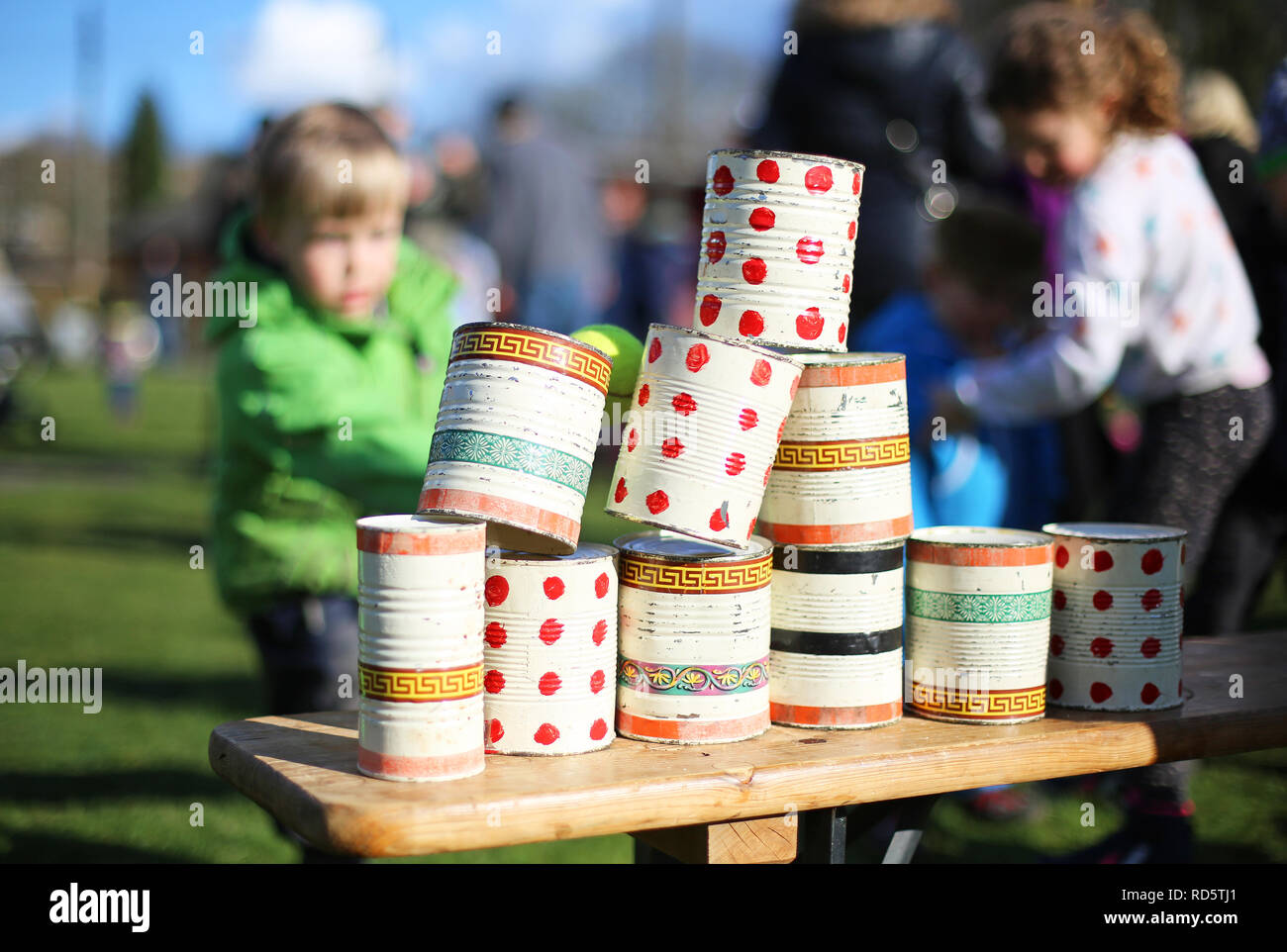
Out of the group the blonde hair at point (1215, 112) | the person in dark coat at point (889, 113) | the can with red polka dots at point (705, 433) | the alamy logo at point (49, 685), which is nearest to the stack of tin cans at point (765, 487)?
the can with red polka dots at point (705, 433)

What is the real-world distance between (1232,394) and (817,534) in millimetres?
1515

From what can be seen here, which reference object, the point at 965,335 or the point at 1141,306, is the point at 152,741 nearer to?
the point at 965,335

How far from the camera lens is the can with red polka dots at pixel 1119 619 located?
2.26 meters

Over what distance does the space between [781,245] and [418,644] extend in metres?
0.88

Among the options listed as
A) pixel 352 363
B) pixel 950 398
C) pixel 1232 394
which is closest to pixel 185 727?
pixel 352 363

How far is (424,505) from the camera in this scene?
1.95 m

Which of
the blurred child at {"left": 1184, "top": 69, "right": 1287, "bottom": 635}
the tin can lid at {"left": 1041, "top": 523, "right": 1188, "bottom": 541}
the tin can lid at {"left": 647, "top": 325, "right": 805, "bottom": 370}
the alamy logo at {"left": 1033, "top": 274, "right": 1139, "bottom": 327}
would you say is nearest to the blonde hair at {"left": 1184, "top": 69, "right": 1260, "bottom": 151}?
the blurred child at {"left": 1184, "top": 69, "right": 1287, "bottom": 635}

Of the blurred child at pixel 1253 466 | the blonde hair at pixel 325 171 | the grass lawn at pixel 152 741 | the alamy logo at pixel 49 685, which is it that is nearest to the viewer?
the blonde hair at pixel 325 171

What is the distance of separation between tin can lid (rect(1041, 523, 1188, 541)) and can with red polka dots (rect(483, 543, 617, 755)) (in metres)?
0.87

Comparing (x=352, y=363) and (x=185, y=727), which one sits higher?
(x=352, y=363)

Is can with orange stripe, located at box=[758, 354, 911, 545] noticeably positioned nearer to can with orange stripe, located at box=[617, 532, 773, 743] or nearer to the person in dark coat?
can with orange stripe, located at box=[617, 532, 773, 743]

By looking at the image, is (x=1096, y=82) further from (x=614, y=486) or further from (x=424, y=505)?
(x=424, y=505)
